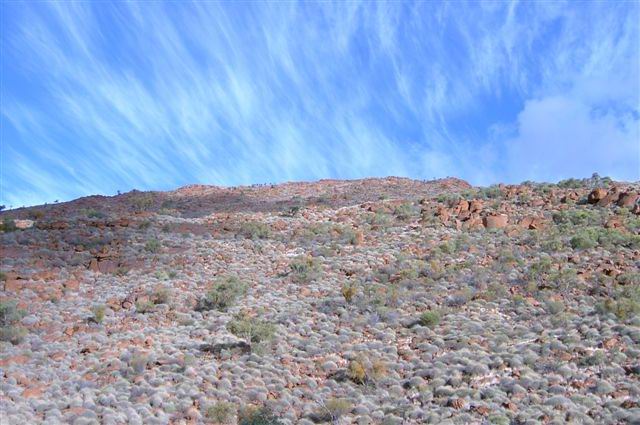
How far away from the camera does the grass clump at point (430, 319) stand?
13.8 m

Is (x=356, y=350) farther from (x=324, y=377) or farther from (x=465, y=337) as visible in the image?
(x=465, y=337)

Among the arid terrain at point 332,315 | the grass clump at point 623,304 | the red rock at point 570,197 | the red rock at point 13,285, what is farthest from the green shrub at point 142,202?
the grass clump at point 623,304

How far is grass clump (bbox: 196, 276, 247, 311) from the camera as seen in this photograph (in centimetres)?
1583

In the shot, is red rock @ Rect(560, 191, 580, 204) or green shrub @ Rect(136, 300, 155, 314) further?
red rock @ Rect(560, 191, 580, 204)

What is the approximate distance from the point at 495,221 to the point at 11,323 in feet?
50.4

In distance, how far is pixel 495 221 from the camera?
21.9m

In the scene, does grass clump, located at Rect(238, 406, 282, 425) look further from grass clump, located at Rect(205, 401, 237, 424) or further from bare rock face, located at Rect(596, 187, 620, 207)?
bare rock face, located at Rect(596, 187, 620, 207)

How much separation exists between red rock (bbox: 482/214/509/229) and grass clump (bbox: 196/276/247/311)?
9.39 metres

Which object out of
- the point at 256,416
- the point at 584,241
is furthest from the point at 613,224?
the point at 256,416

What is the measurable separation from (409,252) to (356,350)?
23.5 feet

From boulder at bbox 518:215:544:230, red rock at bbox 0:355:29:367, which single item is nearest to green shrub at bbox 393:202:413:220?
boulder at bbox 518:215:544:230

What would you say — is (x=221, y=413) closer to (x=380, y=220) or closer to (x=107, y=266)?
(x=107, y=266)

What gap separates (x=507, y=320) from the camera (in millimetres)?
13852

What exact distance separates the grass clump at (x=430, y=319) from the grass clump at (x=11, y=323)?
28.6 feet
